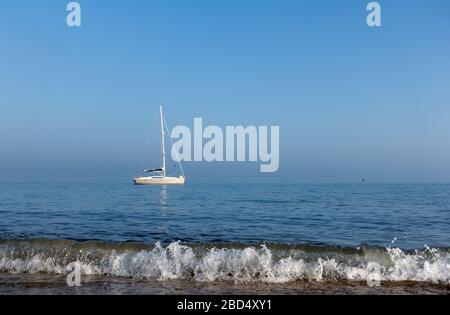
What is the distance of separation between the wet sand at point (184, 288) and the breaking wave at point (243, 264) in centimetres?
62

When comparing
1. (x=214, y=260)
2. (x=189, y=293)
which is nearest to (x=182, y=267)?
(x=214, y=260)

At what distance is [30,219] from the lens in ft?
76.7

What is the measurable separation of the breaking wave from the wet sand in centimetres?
62

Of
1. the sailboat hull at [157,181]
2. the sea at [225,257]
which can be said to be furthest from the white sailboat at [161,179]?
the sea at [225,257]

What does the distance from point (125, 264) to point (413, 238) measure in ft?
40.6

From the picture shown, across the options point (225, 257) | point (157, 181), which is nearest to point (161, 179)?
point (157, 181)

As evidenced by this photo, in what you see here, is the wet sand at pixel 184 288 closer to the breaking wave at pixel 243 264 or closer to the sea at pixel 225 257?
the sea at pixel 225 257

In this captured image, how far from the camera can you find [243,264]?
1237cm

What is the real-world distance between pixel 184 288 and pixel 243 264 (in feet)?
8.52

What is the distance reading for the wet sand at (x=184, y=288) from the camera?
9766 millimetres

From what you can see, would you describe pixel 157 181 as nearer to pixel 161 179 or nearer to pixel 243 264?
pixel 161 179

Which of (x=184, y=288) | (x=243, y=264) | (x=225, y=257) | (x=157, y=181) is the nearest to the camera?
(x=184, y=288)

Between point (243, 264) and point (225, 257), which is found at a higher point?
point (225, 257)
